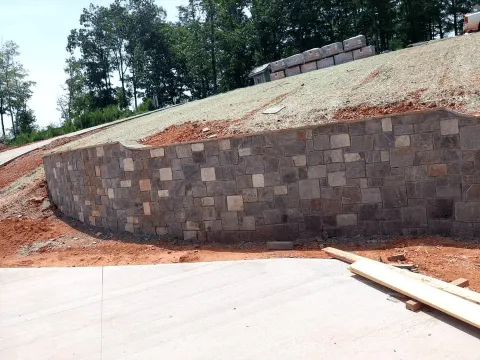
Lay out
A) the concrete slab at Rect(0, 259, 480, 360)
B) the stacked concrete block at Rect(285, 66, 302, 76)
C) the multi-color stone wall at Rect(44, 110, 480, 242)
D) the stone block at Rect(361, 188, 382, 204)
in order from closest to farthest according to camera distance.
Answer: the concrete slab at Rect(0, 259, 480, 360)
the multi-color stone wall at Rect(44, 110, 480, 242)
the stone block at Rect(361, 188, 382, 204)
the stacked concrete block at Rect(285, 66, 302, 76)

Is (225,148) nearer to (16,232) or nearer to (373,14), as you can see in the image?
(16,232)

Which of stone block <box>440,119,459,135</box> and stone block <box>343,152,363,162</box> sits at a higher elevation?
stone block <box>440,119,459,135</box>

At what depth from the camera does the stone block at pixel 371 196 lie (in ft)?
20.8

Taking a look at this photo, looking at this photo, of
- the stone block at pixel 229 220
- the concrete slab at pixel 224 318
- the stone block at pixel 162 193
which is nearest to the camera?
the concrete slab at pixel 224 318

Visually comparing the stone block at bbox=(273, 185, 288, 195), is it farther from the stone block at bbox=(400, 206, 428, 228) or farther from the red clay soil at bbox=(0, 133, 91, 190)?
the red clay soil at bbox=(0, 133, 91, 190)

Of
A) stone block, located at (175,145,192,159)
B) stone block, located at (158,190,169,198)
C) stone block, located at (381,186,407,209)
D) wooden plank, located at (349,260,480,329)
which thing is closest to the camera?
wooden plank, located at (349,260,480,329)

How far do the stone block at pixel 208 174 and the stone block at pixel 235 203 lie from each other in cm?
45

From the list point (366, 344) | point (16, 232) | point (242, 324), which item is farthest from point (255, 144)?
point (16, 232)

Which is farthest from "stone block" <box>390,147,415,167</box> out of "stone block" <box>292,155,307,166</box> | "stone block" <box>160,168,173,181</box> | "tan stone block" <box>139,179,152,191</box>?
"tan stone block" <box>139,179,152,191</box>

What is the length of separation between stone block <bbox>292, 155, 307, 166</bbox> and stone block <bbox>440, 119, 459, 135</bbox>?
77.0 inches

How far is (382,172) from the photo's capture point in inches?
247

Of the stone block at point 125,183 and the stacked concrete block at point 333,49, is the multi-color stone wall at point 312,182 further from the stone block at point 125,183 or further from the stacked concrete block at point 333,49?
the stacked concrete block at point 333,49

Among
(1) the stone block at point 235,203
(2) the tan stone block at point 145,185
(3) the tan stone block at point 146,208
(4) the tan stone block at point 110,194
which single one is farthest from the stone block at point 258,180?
(4) the tan stone block at point 110,194

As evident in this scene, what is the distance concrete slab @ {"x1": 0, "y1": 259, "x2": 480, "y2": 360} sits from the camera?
3518 mm
